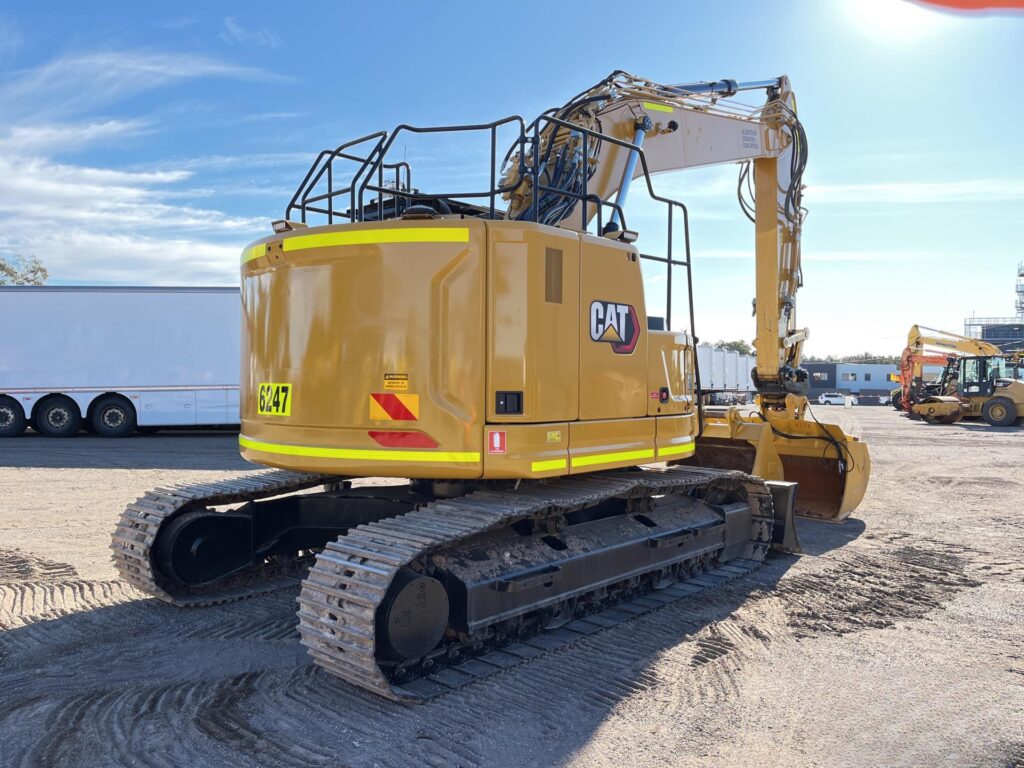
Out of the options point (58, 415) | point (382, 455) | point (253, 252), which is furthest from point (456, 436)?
point (58, 415)

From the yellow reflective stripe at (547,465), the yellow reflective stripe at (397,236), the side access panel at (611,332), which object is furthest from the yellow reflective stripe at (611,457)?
the yellow reflective stripe at (397,236)

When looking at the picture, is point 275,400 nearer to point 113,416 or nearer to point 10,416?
point 113,416

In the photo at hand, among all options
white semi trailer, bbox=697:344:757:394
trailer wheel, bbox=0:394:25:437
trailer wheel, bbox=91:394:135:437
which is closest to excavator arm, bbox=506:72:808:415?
trailer wheel, bbox=91:394:135:437

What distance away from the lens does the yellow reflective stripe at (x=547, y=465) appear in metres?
4.96

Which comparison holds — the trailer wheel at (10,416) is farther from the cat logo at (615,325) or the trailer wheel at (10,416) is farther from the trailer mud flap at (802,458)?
the cat logo at (615,325)

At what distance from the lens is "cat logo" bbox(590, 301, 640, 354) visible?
214 inches

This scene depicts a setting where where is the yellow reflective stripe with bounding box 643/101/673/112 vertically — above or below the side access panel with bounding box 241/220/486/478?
above

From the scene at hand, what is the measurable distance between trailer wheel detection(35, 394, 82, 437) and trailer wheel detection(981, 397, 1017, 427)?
28.1 meters

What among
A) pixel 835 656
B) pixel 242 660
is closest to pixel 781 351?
pixel 835 656

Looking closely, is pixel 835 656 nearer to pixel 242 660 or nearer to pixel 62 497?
pixel 242 660

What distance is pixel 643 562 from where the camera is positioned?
6047 millimetres

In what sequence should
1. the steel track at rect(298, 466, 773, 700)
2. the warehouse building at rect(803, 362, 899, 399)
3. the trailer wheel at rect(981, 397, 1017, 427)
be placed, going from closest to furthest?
the steel track at rect(298, 466, 773, 700), the trailer wheel at rect(981, 397, 1017, 427), the warehouse building at rect(803, 362, 899, 399)

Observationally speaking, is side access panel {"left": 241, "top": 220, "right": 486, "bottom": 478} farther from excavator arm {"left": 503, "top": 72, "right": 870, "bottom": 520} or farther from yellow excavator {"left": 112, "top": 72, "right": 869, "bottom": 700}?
excavator arm {"left": 503, "top": 72, "right": 870, "bottom": 520}

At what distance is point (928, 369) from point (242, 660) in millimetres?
47977
